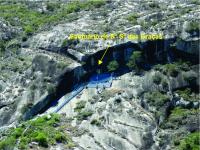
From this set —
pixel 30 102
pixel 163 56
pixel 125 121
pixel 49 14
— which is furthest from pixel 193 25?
pixel 49 14

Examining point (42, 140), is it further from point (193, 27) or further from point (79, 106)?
point (193, 27)

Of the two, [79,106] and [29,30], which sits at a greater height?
[29,30]

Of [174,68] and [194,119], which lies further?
[174,68]

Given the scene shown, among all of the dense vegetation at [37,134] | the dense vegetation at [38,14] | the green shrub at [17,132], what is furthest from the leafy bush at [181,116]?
the dense vegetation at [38,14]

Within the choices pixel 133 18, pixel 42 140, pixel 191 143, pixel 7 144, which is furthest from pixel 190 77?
pixel 7 144

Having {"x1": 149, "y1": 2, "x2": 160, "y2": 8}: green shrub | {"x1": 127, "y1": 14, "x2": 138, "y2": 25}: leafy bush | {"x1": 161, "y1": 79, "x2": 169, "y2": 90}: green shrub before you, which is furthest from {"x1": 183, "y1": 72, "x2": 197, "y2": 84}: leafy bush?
{"x1": 149, "y1": 2, "x2": 160, "y2": 8}: green shrub

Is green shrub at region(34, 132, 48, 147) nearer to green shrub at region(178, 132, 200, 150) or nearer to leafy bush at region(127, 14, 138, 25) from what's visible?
green shrub at region(178, 132, 200, 150)

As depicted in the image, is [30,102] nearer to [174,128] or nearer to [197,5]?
[174,128]
